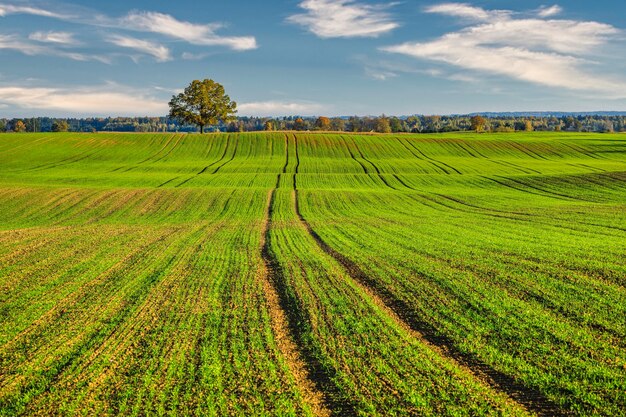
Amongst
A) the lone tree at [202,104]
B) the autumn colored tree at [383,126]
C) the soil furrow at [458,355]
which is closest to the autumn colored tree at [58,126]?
the lone tree at [202,104]

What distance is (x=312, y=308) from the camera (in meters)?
15.6

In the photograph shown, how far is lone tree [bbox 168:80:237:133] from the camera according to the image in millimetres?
104438

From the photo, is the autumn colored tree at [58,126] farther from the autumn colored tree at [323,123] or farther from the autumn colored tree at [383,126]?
the autumn colored tree at [383,126]

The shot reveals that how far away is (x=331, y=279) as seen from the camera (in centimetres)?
1923

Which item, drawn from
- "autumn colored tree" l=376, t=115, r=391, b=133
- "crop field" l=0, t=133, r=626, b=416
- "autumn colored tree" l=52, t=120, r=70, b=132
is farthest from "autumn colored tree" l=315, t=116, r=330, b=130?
"crop field" l=0, t=133, r=626, b=416

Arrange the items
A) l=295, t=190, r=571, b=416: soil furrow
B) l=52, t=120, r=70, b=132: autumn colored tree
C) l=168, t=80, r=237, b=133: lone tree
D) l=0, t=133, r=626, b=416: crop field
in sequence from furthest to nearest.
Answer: l=52, t=120, r=70, b=132: autumn colored tree → l=168, t=80, r=237, b=133: lone tree → l=0, t=133, r=626, b=416: crop field → l=295, t=190, r=571, b=416: soil furrow

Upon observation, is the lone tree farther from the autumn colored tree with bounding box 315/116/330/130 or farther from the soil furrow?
the soil furrow

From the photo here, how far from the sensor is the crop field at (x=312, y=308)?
10039 mm

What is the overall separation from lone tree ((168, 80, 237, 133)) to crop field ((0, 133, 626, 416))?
65.3 m

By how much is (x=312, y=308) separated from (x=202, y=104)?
97993 millimetres

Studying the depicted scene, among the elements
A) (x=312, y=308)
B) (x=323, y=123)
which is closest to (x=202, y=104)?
(x=323, y=123)

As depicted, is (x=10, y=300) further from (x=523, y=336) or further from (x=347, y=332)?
(x=523, y=336)

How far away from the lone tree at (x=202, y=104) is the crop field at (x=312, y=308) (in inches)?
2569

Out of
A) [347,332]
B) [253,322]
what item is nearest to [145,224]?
[253,322]
